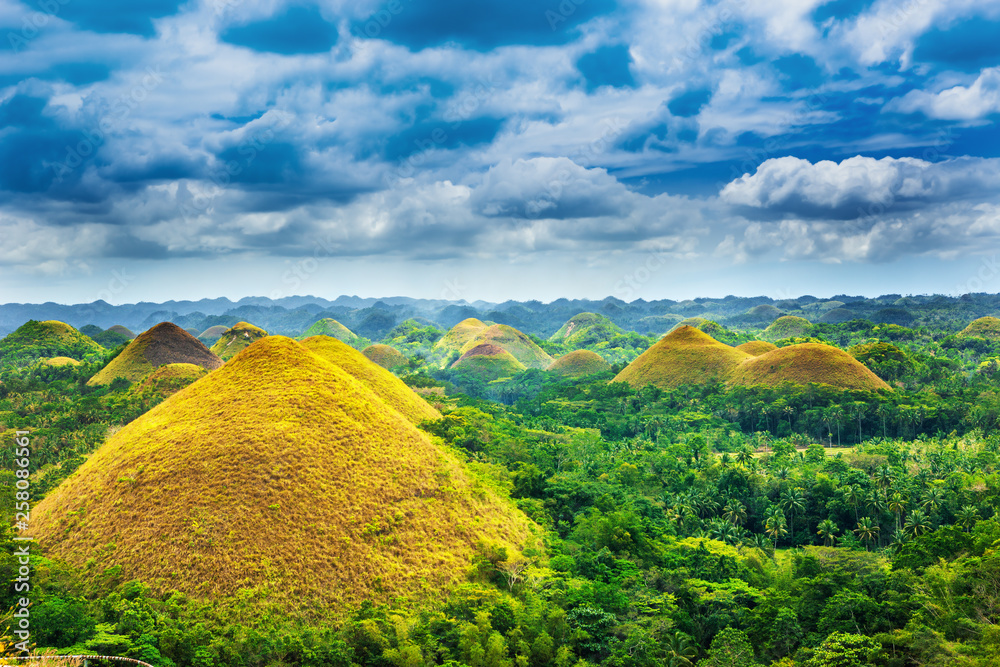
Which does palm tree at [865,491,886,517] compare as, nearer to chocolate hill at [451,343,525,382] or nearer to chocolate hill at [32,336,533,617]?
chocolate hill at [32,336,533,617]

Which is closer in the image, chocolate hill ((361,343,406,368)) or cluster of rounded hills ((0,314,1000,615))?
cluster of rounded hills ((0,314,1000,615))

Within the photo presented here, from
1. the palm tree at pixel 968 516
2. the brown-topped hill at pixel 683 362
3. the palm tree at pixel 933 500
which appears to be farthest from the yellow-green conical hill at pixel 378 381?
the brown-topped hill at pixel 683 362

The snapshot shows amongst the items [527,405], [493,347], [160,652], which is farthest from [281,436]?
[493,347]

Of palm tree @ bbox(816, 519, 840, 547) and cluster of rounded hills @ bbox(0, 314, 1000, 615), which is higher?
cluster of rounded hills @ bbox(0, 314, 1000, 615)

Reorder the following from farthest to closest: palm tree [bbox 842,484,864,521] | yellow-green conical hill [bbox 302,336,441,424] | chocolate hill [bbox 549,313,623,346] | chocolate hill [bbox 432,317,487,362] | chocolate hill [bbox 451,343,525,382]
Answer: chocolate hill [bbox 549,313,623,346] → chocolate hill [bbox 432,317,487,362] → chocolate hill [bbox 451,343,525,382] → yellow-green conical hill [bbox 302,336,441,424] → palm tree [bbox 842,484,864,521]

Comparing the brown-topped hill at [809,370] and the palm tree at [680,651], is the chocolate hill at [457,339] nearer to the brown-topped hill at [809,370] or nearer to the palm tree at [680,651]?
the brown-topped hill at [809,370]

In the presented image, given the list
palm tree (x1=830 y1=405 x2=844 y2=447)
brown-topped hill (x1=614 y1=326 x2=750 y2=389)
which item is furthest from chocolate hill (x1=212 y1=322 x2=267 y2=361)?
palm tree (x1=830 y1=405 x2=844 y2=447)
